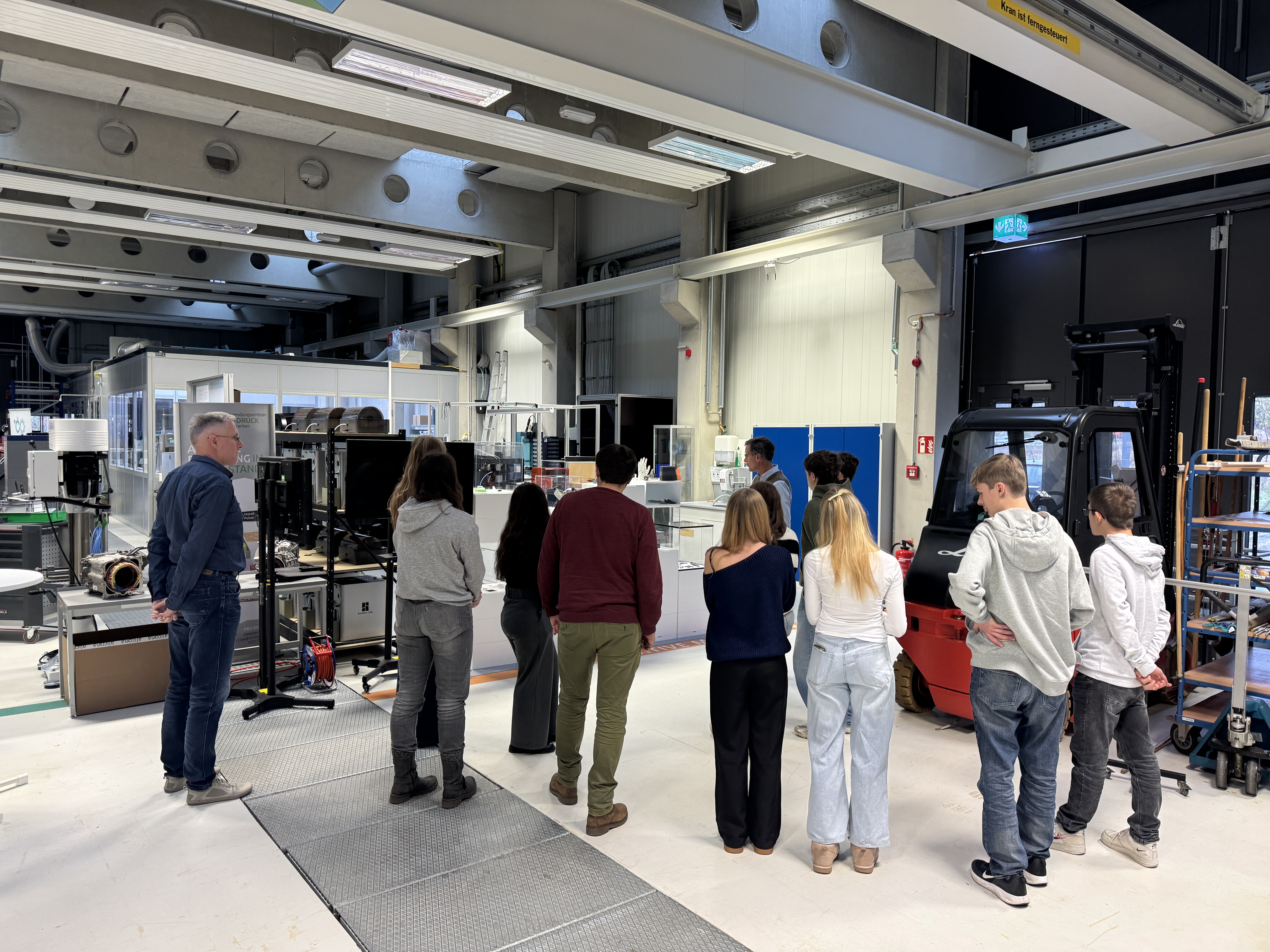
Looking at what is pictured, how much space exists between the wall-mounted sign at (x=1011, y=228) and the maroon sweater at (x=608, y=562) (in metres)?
5.42

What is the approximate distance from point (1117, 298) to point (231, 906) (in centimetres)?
790

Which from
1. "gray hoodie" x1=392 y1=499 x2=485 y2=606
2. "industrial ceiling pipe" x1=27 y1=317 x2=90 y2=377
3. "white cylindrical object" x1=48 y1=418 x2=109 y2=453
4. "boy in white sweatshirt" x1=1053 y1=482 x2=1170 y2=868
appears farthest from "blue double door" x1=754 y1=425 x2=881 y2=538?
"industrial ceiling pipe" x1=27 y1=317 x2=90 y2=377

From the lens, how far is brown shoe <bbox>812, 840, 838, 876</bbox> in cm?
319

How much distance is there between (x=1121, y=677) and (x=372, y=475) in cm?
458

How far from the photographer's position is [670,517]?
737 cm

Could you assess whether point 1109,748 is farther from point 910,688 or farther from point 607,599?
point 607,599

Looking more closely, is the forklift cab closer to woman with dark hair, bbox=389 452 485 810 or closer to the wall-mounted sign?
woman with dark hair, bbox=389 452 485 810

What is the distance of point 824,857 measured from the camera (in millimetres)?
3191

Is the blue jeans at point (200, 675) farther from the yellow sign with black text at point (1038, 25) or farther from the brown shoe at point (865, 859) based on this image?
the yellow sign with black text at point (1038, 25)

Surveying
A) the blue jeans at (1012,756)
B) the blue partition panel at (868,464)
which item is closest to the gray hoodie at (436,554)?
the blue jeans at (1012,756)

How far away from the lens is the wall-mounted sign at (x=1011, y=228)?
716 cm

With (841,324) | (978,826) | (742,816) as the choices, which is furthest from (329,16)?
(841,324)

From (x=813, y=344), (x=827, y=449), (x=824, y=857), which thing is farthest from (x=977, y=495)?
(x=813, y=344)

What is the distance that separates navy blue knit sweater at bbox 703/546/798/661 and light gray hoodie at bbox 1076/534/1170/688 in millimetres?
1242
